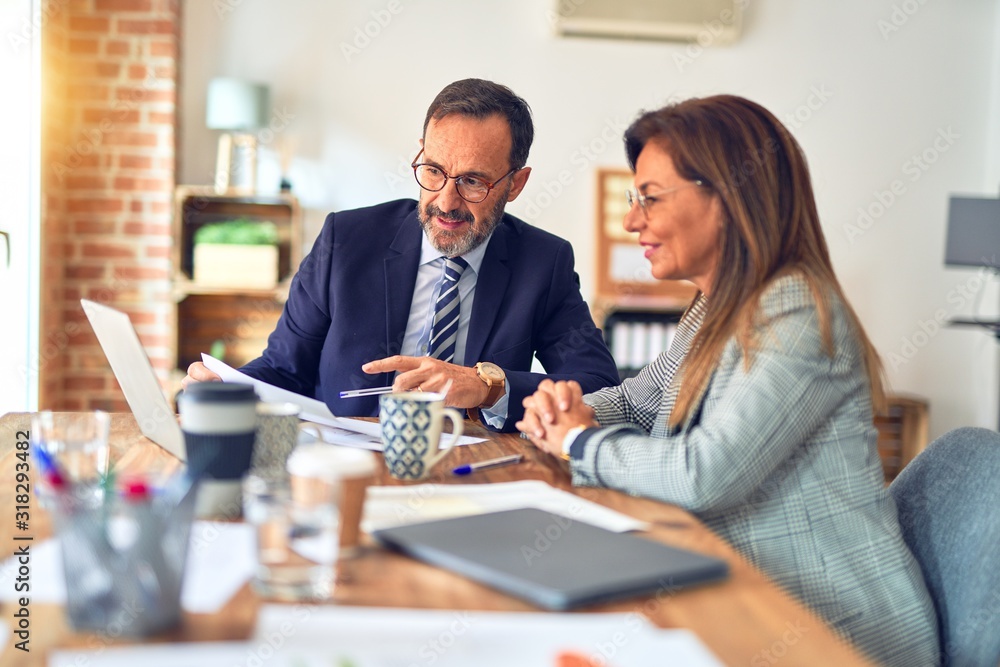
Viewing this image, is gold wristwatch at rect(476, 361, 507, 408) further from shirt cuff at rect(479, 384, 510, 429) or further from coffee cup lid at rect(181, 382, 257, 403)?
coffee cup lid at rect(181, 382, 257, 403)

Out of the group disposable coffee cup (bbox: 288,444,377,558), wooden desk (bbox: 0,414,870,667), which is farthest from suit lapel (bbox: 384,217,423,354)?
disposable coffee cup (bbox: 288,444,377,558)

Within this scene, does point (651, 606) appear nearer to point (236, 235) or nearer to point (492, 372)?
point (492, 372)

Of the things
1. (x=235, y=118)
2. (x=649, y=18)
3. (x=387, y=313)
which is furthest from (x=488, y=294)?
(x=649, y=18)

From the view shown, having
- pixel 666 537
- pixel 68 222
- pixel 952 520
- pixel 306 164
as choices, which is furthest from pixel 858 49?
pixel 666 537

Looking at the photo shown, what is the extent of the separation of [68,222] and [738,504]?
3.57m

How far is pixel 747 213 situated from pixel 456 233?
2.98ft

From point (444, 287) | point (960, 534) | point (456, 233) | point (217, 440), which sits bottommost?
point (960, 534)

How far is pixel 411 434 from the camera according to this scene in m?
1.22

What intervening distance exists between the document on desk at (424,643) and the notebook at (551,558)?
31mm

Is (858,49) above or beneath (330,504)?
above

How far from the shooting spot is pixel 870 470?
122 cm

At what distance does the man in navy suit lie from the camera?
2064 millimetres

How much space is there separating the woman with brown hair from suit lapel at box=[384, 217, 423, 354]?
0.71 meters

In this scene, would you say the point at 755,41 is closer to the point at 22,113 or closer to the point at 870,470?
the point at 22,113
